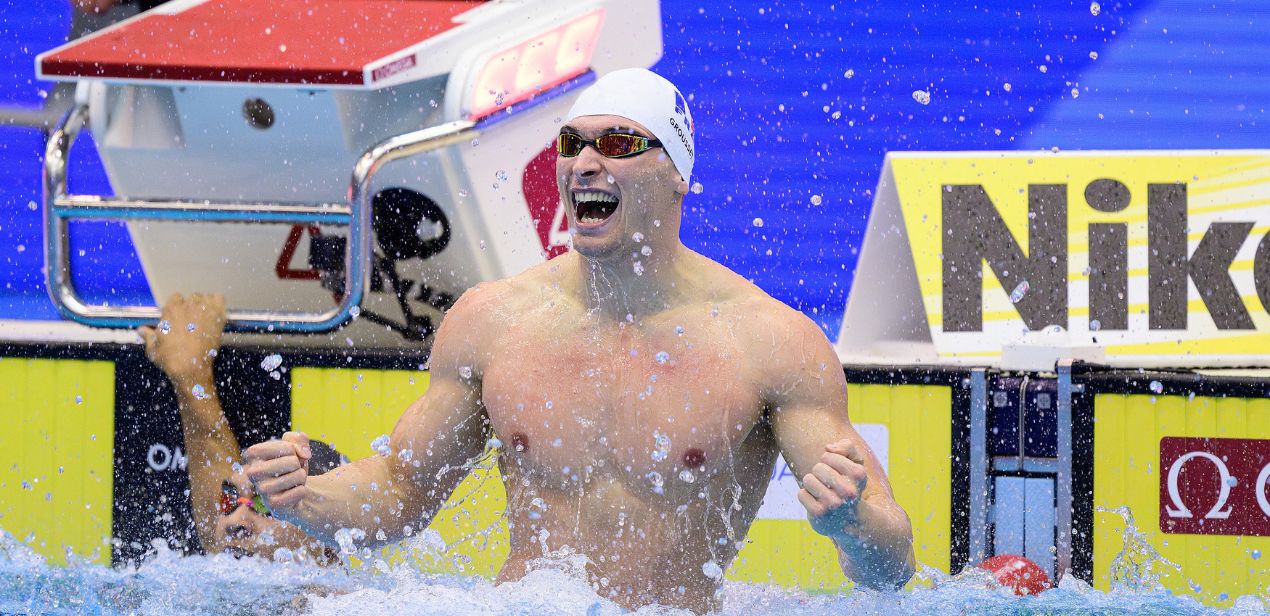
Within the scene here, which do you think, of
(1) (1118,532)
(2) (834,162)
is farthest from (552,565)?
(2) (834,162)

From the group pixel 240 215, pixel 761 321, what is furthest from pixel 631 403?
pixel 240 215

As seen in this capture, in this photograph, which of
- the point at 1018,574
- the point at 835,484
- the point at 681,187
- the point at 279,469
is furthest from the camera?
the point at 1018,574

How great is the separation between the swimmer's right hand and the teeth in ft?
1.91

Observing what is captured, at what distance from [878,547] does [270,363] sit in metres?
2.24

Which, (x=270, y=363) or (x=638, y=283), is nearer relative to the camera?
(x=638, y=283)

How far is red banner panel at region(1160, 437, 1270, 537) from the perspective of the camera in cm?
398

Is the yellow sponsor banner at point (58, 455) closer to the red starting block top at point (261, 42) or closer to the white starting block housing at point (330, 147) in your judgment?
the white starting block housing at point (330, 147)

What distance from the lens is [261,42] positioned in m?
4.32

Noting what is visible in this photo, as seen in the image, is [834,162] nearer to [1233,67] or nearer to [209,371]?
[1233,67]

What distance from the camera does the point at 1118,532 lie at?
13.3ft

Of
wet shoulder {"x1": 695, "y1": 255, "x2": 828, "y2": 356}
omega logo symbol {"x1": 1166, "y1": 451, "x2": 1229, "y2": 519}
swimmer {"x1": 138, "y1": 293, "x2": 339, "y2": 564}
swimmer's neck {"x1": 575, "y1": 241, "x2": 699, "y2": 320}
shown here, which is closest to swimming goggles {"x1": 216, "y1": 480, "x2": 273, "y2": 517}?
swimmer {"x1": 138, "y1": 293, "x2": 339, "y2": 564}

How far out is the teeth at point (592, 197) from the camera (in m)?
2.58

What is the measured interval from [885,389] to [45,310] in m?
3.75

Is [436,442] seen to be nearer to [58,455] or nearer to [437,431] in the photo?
[437,431]
